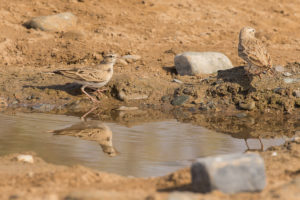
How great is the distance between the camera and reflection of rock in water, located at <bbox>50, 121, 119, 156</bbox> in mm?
6923

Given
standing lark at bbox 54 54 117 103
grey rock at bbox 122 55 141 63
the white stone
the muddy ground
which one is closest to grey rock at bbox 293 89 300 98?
the muddy ground

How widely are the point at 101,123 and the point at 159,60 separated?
4.43 m

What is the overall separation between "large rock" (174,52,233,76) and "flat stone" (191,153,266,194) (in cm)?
729

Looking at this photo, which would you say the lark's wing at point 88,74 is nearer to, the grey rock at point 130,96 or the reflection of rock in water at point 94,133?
the grey rock at point 130,96

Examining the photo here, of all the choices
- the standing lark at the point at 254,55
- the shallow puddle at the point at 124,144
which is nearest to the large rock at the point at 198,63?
the standing lark at the point at 254,55

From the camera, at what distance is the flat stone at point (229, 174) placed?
4242 millimetres

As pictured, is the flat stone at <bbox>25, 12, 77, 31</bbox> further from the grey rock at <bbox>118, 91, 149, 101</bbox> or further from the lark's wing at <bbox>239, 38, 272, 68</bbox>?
the lark's wing at <bbox>239, 38, 272, 68</bbox>

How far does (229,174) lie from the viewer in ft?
14.0

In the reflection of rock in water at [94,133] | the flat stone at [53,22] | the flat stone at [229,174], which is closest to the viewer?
the flat stone at [229,174]

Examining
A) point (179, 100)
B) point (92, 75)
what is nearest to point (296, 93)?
point (179, 100)

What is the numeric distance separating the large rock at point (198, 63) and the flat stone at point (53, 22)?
3.85m

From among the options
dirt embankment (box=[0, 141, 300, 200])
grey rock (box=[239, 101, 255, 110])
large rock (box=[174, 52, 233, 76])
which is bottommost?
grey rock (box=[239, 101, 255, 110])

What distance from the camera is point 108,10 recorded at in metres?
15.1

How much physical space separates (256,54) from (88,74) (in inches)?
128
